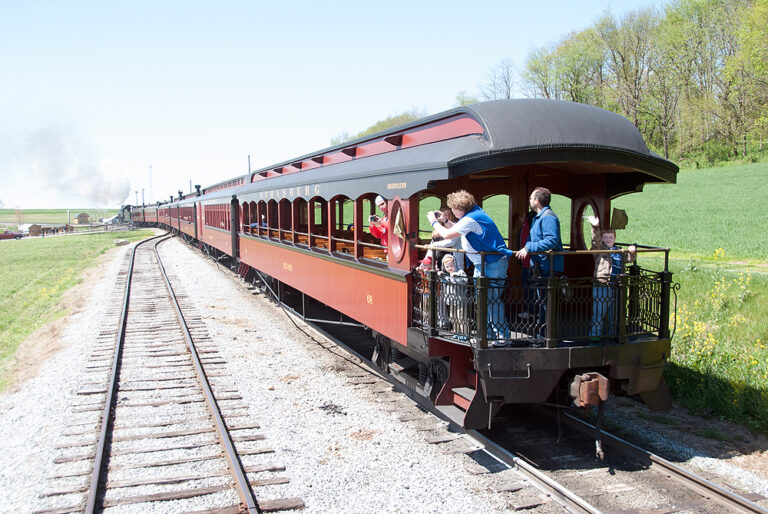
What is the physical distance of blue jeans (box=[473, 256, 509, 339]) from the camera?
17.2 ft

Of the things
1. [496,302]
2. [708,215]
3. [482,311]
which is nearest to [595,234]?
[496,302]

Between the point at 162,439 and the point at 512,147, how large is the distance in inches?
182

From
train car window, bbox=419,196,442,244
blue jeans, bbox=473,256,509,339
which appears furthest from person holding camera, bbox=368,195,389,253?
blue jeans, bbox=473,256,509,339

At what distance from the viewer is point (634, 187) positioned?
629cm

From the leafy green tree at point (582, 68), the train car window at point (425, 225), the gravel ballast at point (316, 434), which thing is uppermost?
the leafy green tree at point (582, 68)

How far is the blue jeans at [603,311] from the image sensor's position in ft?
17.8

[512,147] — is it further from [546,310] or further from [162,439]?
[162,439]

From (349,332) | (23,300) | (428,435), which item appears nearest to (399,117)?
(23,300)

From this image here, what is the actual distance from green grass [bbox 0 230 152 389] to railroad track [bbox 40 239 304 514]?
7.99 ft

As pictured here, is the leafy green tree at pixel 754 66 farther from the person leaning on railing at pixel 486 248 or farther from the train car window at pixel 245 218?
the person leaning on railing at pixel 486 248

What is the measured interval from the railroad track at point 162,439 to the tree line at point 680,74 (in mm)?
38708

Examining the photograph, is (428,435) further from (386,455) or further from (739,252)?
(739,252)

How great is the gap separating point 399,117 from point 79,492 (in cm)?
8240

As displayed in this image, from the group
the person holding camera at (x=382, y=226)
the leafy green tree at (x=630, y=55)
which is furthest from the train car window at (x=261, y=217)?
the leafy green tree at (x=630, y=55)
